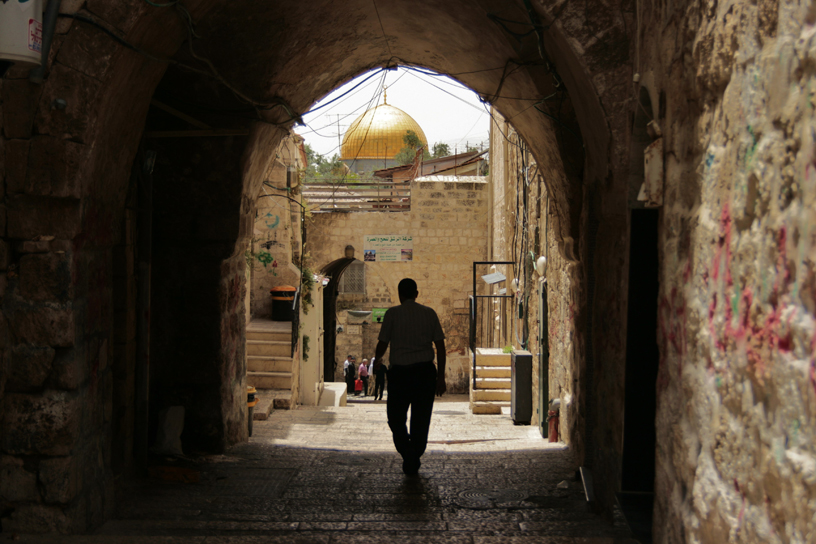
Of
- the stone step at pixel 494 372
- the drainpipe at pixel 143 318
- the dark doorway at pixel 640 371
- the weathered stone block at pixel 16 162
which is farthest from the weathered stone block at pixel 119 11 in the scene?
the stone step at pixel 494 372

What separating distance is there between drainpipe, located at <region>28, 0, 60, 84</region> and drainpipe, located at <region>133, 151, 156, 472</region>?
1.70m

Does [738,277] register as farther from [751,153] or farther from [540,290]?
[540,290]

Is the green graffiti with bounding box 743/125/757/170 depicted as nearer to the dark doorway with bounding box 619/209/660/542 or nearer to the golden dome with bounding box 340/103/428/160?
the dark doorway with bounding box 619/209/660/542

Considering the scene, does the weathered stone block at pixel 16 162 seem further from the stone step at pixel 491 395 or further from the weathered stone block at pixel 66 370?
the stone step at pixel 491 395

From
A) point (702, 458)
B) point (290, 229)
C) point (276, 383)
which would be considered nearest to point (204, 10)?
point (702, 458)

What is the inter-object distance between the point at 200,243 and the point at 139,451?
67.4 inches

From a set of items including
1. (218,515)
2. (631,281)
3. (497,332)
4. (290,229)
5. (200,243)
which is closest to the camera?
(631,281)

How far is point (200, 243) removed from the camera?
18.4ft

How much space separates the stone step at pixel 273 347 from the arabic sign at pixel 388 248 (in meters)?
8.94

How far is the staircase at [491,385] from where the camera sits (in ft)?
35.9

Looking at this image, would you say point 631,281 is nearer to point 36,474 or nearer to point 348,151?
A: point 36,474

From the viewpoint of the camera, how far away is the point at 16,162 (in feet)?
10.3

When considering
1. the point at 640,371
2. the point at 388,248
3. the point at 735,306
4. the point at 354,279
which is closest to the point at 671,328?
the point at 735,306

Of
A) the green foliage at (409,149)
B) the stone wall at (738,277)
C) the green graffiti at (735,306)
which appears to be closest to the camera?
the stone wall at (738,277)
